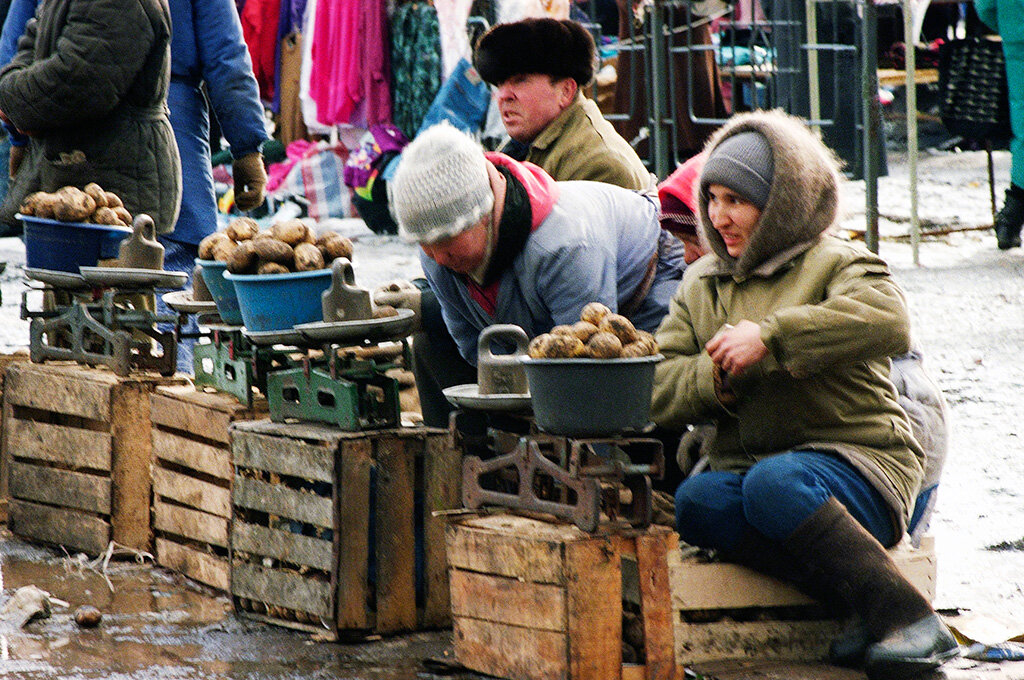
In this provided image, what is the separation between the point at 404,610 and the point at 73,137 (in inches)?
94.4

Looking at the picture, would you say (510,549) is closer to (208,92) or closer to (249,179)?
(249,179)

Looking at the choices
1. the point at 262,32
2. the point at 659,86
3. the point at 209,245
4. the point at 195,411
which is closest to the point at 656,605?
the point at 195,411

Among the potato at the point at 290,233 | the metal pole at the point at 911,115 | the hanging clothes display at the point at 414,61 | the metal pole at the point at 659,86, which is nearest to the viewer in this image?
the potato at the point at 290,233

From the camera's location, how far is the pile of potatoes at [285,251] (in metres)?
3.61

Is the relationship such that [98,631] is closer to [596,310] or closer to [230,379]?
[230,379]

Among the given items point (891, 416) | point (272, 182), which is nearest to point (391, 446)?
point (891, 416)

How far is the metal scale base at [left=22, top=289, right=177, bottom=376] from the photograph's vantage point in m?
4.36

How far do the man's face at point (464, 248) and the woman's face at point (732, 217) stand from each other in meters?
0.53

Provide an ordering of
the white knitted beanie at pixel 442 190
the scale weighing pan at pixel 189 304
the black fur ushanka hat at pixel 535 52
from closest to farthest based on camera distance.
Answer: the white knitted beanie at pixel 442 190
the scale weighing pan at pixel 189 304
the black fur ushanka hat at pixel 535 52

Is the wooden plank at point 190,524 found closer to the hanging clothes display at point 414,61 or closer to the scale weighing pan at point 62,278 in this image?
the scale weighing pan at point 62,278

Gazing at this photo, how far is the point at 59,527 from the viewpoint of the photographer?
4434 mm

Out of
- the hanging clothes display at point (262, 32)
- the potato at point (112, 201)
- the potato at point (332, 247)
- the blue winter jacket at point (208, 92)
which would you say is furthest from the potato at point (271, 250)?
the hanging clothes display at point (262, 32)

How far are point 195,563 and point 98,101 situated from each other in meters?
1.74

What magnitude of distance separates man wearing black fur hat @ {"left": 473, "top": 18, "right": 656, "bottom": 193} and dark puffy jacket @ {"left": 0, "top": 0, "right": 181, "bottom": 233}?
4.31ft
